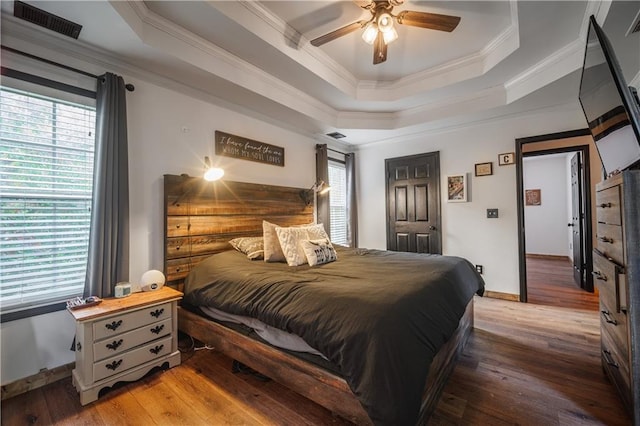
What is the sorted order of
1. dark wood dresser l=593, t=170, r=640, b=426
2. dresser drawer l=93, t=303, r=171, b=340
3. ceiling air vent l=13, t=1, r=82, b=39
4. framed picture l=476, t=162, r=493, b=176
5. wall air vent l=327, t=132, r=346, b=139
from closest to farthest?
dark wood dresser l=593, t=170, r=640, b=426
ceiling air vent l=13, t=1, r=82, b=39
dresser drawer l=93, t=303, r=171, b=340
framed picture l=476, t=162, r=493, b=176
wall air vent l=327, t=132, r=346, b=139

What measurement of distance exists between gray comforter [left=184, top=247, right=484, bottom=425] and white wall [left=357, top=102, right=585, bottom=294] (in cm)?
165

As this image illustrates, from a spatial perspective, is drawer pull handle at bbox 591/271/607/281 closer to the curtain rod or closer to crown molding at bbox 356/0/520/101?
crown molding at bbox 356/0/520/101

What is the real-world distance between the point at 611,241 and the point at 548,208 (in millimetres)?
6330

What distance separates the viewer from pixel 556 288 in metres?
4.11

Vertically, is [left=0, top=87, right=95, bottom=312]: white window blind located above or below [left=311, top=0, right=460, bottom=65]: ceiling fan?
below

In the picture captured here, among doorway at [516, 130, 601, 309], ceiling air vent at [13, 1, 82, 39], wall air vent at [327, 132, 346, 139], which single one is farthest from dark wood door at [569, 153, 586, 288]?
ceiling air vent at [13, 1, 82, 39]

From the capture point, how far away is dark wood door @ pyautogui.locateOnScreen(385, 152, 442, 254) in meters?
4.28

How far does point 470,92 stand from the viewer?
3383 mm

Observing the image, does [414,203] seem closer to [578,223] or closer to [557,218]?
[578,223]

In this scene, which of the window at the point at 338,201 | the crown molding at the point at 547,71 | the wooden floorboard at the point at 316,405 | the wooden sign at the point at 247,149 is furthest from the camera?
the window at the point at 338,201

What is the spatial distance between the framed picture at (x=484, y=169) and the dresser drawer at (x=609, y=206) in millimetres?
2106

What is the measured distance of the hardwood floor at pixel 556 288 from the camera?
3457 mm

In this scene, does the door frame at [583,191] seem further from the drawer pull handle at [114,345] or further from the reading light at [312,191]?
the drawer pull handle at [114,345]

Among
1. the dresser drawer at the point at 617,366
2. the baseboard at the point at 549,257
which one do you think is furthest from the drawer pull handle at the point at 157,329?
the baseboard at the point at 549,257
